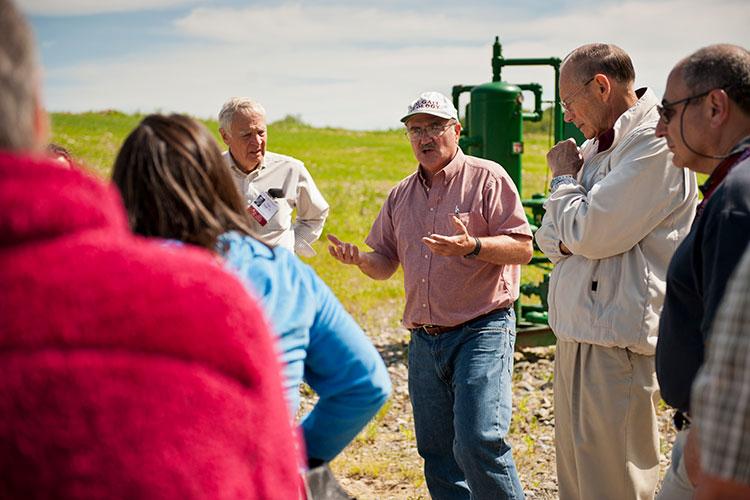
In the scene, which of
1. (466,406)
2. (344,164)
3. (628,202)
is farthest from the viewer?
(344,164)

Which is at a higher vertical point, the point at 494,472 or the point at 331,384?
the point at 331,384

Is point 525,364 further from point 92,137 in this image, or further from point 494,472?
point 92,137

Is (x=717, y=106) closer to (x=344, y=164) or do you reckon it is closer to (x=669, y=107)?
(x=669, y=107)

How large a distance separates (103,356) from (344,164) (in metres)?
32.9

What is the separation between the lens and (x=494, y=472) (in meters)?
3.71

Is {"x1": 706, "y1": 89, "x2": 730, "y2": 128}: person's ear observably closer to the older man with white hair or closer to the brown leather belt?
the brown leather belt

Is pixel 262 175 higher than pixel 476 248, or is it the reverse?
pixel 262 175

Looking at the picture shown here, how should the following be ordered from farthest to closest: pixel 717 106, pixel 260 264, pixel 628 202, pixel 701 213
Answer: pixel 628 202, pixel 717 106, pixel 701 213, pixel 260 264

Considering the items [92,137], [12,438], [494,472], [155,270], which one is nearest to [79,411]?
[12,438]

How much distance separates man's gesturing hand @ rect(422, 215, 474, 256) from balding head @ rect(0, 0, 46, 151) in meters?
2.51

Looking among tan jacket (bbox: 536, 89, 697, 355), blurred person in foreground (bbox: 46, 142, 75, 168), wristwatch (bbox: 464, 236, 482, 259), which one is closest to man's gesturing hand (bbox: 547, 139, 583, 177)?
tan jacket (bbox: 536, 89, 697, 355)

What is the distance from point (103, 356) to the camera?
4.13 feet

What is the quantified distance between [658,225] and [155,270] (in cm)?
Result: 265

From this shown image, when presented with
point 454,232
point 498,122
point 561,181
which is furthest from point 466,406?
point 498,122
